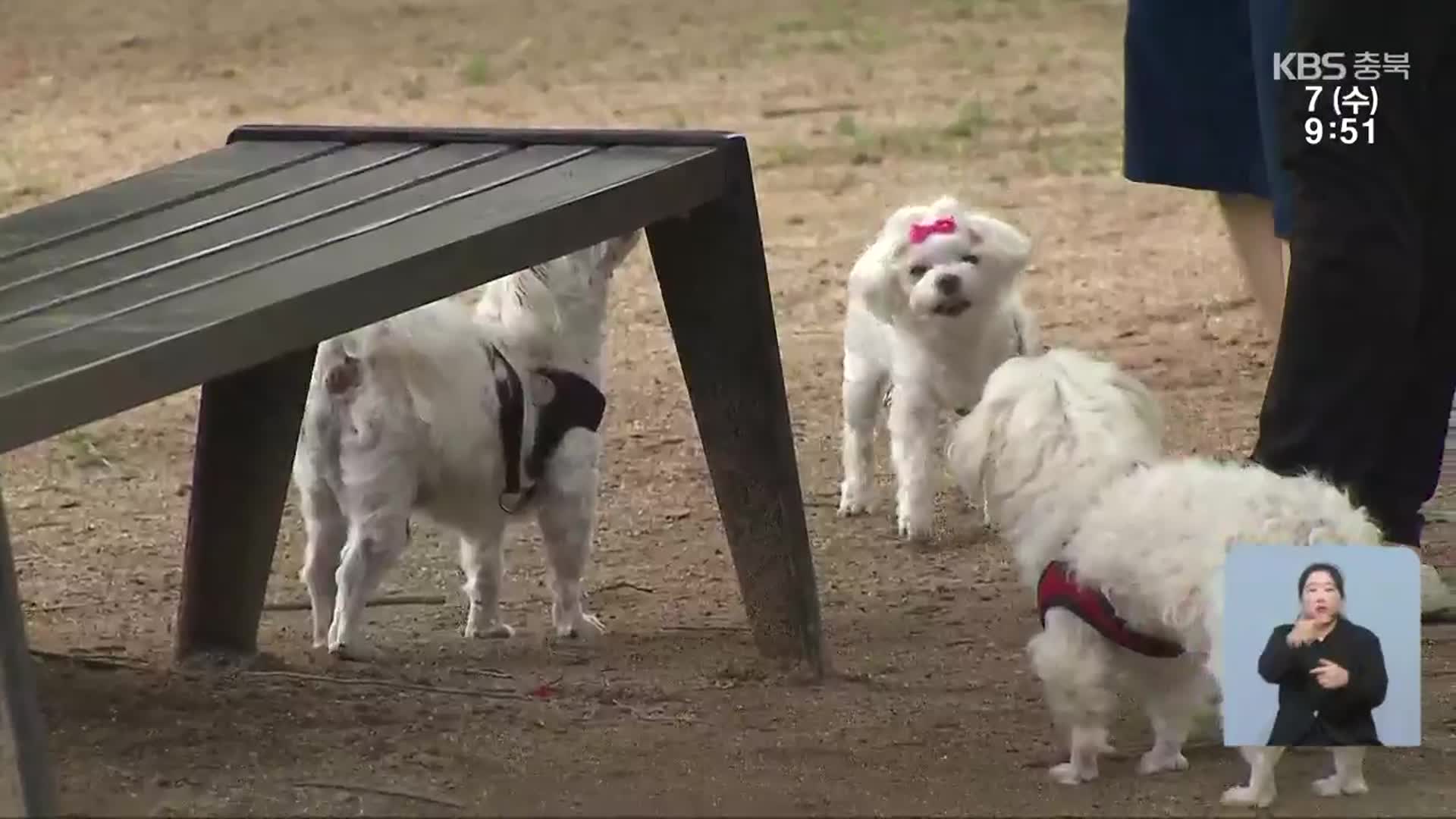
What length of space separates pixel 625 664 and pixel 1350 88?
1.73m

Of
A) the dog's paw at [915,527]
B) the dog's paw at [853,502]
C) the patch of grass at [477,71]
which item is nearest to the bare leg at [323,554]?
the dog's paw at [915,527]

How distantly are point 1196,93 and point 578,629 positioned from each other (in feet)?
8.10

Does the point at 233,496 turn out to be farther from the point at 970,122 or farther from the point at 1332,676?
the point at 970,122

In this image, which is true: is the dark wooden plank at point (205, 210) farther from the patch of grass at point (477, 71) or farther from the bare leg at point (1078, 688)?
the patch of grass at point (477, 71)

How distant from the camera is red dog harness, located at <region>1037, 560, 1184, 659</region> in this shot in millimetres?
3059

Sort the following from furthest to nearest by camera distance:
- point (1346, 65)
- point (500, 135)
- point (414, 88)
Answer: point (414, 88) → point (500, 135) → point (1346, 65)

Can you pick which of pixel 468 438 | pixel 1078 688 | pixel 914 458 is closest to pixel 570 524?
pixel 468 438

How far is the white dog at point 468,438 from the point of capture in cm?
398

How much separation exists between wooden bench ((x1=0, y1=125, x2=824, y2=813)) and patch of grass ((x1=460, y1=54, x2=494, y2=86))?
804 centimetres

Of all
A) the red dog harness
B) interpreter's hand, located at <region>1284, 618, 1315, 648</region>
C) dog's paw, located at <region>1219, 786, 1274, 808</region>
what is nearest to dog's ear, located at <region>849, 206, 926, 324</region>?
the red dog harness

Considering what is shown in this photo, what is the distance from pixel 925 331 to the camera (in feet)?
17.3

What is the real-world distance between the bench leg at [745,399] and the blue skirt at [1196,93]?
88.8 inches

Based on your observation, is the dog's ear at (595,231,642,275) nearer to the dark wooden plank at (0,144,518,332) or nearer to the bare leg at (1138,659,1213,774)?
the dark wooden plank at (0,144,518,332)

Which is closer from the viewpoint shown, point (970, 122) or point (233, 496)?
point (233, 496)
